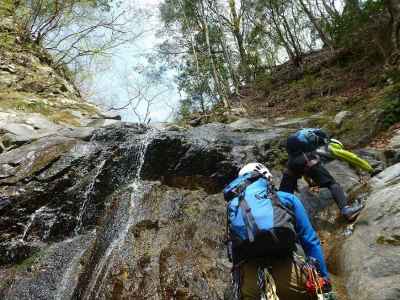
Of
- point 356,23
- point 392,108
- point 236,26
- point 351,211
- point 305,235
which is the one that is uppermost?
point 236,26

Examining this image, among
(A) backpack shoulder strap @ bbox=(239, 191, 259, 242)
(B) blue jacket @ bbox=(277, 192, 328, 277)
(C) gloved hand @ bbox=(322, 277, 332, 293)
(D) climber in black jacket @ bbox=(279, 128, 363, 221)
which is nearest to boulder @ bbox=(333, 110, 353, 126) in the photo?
(D) climber in black jacket @ bbox=(279, 128, 363, 221)

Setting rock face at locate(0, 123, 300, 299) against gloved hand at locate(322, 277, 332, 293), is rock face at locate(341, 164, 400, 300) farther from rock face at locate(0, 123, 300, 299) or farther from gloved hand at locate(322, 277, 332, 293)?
rock face at locate(0, 123, 300, 299)

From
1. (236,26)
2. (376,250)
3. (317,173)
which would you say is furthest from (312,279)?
(236,26)

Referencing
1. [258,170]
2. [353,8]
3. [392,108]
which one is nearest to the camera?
[258,170]

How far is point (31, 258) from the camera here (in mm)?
6945

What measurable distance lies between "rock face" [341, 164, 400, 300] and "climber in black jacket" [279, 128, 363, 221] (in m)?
0.33

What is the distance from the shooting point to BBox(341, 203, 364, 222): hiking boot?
530 cm

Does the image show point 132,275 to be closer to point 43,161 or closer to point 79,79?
point 43,161

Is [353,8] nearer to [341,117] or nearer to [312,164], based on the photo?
[341,117]

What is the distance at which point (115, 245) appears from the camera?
6.59 metres

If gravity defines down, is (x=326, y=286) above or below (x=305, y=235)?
below

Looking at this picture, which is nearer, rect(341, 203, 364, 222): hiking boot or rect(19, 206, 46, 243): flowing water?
rect(341, 203, 364, 222): hiking boot

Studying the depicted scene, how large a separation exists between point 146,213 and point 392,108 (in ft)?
19.5

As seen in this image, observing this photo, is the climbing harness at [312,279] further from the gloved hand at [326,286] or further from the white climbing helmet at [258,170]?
the white climbing helmet at [258,170]
